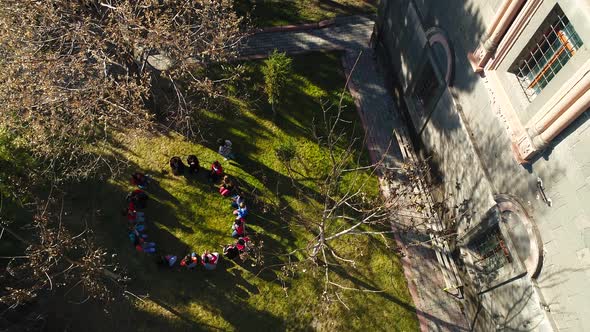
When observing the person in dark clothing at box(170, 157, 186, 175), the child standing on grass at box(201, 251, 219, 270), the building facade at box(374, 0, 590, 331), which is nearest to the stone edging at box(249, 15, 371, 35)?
the building facade at box(374, 0, 590, 331)

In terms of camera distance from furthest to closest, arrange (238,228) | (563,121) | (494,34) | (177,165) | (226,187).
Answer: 1. (177,165)
2. (226,187)
3. (238,228)
4. (494,34)
5. (563,121)

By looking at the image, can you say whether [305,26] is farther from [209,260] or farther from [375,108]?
[209,260]

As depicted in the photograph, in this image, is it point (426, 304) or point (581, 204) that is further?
point (426, 304)

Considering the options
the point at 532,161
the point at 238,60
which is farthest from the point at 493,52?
the point at 238,60

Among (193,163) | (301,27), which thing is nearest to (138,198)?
(193,163)

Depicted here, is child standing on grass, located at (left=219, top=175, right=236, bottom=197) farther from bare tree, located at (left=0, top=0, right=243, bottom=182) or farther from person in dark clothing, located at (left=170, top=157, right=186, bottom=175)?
bare tree, located at (left=0, top=0, right=243, bottom=182)

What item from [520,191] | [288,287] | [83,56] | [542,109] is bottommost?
[288,287]

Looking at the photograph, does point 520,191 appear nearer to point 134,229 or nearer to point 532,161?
point 532,161

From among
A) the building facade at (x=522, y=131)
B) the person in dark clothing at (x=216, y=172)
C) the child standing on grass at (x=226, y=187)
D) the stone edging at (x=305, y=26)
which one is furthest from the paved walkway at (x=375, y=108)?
the person in dark clothing at (x=216, y=172)
